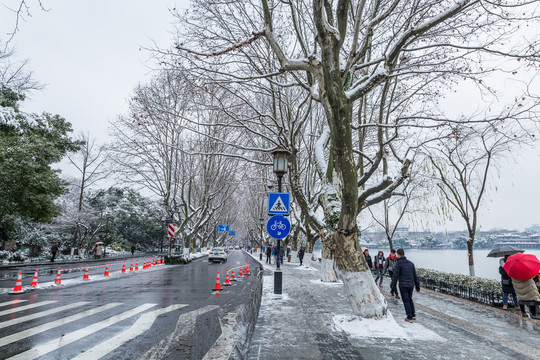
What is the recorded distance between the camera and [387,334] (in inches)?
224

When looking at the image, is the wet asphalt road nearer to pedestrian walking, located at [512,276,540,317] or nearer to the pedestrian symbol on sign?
the pedestrian symbol on sign

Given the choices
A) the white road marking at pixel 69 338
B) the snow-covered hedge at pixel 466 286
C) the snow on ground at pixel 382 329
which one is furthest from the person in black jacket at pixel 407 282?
the white road marking at pixel 69 338

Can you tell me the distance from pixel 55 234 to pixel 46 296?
34.3 metres

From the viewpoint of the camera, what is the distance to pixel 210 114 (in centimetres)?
2350

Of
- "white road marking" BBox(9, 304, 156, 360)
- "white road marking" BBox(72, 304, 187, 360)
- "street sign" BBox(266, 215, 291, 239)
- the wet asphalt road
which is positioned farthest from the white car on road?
"white road marking" BBox(9, 304, 156, 360)

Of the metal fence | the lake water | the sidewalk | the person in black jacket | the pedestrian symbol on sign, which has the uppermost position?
the pedestrian symbol on sign

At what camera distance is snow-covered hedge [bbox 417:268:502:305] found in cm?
1050

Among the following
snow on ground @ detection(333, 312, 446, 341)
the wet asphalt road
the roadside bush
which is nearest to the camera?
the wet asphalt road

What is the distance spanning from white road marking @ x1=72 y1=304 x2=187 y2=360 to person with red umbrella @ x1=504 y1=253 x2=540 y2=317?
948 cm

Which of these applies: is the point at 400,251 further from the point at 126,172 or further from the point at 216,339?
the point at 126,172

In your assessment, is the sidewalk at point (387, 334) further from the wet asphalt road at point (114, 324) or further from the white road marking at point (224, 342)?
the wet asphalt road at point (114, 324)

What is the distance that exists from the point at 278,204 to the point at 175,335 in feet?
16.8

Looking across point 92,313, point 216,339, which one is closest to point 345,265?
point 216,339

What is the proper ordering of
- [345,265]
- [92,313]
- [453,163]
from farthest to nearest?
[453,163] < [92,313] < [345,265]
